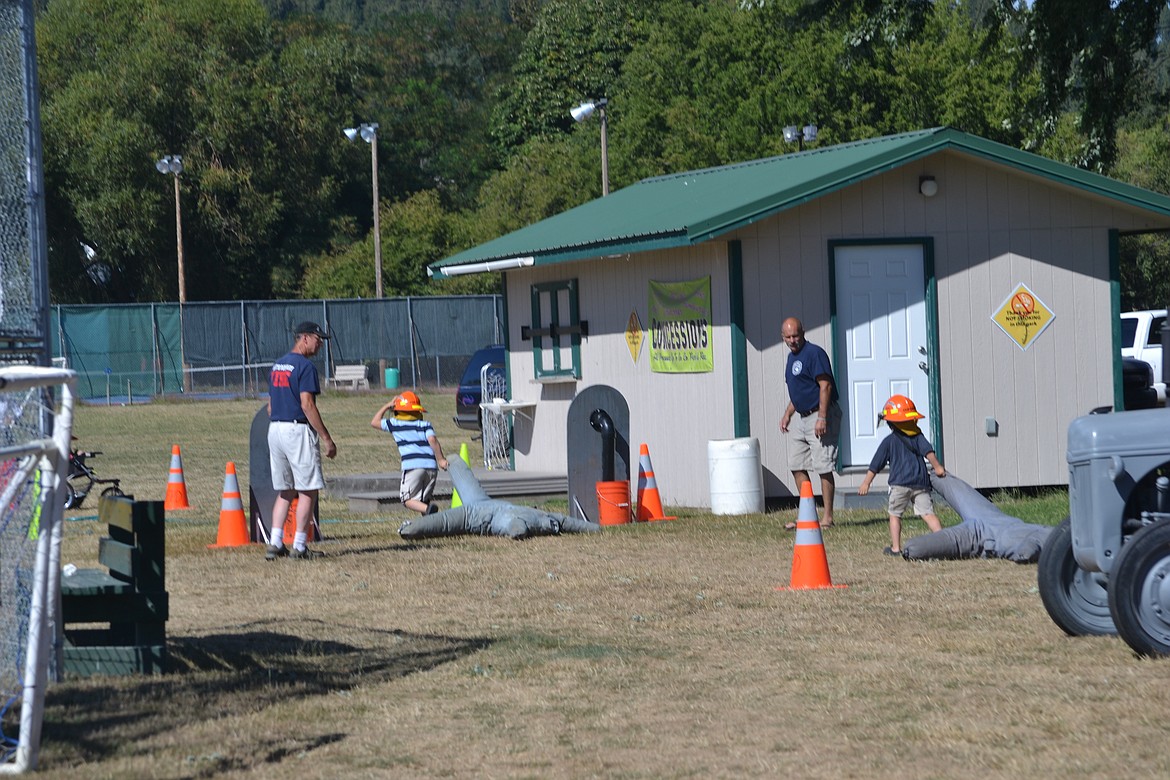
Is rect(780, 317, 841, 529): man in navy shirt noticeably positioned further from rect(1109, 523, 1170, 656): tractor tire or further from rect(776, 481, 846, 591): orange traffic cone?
rect(1109, 523, 1170, 656): tractor tire

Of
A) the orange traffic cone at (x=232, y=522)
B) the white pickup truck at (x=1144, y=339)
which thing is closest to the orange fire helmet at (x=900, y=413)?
the orange traffic cone at (x=232, y=522)

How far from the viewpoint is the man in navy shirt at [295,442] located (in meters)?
12.1

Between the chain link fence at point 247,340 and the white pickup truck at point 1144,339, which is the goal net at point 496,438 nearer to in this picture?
the white pickup truck at point 1144,339

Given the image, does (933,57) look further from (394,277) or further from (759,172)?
(759,172)

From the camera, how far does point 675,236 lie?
597 inches

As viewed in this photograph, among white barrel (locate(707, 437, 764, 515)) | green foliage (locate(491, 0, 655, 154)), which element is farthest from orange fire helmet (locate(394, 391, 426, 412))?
green foliage (locate(491, 0, 655, 154))

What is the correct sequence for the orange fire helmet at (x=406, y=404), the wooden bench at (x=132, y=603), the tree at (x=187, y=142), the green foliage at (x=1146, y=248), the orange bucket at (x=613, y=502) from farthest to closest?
the tree at (x=187, y=142) < the green foliage at (x=1146, y=248) < the orange bucket at (x=613, y=502) < the orange fire helmet at (x=406, y=404) < the wooden bench at (x=132, y=603)

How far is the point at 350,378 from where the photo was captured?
152 ft

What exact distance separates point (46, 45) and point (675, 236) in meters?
52.5

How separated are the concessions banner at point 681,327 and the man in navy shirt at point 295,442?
15.9 feet

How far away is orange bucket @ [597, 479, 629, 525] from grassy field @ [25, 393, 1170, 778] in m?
2.19

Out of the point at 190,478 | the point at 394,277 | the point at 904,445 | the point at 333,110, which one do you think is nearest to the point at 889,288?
the point at 904,445

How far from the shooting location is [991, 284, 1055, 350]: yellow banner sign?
16109 mm

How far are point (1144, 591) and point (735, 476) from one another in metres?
7.91
